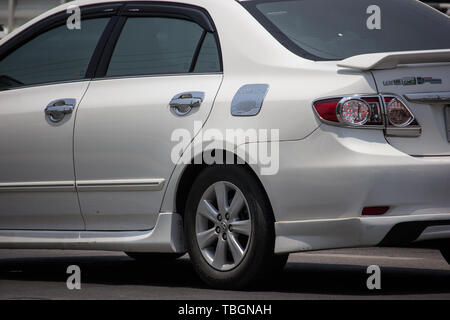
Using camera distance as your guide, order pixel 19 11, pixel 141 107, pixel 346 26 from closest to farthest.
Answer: pixel 346 26 < pixel 141 107 < pixel 19 11

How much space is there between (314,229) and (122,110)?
1609 mm

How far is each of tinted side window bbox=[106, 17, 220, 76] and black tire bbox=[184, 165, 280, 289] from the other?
737mm

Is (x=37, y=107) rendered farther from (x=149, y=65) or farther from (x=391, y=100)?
(x=391, y=100)

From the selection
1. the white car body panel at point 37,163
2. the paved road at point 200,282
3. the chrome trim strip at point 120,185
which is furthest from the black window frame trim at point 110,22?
the paved road at point 200,282

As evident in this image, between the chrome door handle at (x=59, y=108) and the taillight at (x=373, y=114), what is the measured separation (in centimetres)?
200

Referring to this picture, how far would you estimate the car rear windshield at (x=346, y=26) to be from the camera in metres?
6.52

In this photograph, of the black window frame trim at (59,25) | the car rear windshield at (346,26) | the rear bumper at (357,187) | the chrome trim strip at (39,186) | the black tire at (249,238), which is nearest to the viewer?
the rear bumper at (357,187)

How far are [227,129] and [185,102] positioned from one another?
1.33 ft

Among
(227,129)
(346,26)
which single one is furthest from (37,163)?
(346,26)

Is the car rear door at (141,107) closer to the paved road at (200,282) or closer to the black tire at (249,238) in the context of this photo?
the black tire at (249,238)

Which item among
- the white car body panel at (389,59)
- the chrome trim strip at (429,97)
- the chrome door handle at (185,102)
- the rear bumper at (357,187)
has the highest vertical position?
the chrome door handle at (185,102)

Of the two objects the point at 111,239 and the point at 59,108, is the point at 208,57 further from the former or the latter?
the point at 111,239

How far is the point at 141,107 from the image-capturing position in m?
6.98

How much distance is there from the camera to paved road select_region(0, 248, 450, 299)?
6.55m
